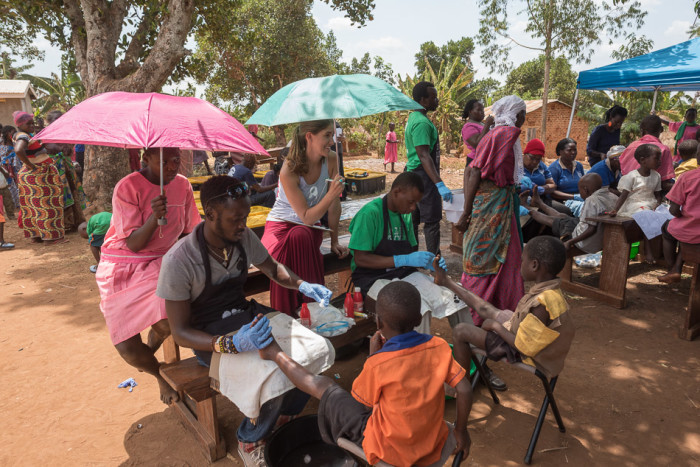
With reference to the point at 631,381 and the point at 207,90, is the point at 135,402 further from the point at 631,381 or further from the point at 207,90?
the point at 207,90

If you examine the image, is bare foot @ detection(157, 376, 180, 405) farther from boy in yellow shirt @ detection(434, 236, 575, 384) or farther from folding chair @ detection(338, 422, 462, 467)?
boy in yellow shirt @ detection(434, 236, 575, 384)

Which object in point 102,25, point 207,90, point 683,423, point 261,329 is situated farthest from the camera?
point 207,90

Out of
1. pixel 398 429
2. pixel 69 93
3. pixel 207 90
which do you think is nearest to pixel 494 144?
pixel 398 429

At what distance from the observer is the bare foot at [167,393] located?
120 inches

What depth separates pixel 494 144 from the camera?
336 centimetres

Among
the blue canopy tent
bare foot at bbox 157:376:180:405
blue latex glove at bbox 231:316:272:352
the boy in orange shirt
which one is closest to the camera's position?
the boy in orange shirt

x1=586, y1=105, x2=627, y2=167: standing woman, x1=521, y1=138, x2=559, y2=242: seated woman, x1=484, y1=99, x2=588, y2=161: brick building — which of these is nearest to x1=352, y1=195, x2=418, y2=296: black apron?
x1=521, y1=138, x2=559, y2=242: seated woman

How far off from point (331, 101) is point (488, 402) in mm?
2360

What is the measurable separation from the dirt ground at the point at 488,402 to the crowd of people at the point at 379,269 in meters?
0.34

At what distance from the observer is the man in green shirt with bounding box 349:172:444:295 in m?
3.08

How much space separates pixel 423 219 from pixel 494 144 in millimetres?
1642

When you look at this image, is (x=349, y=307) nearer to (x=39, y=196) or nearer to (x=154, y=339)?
(x=154, y=339)

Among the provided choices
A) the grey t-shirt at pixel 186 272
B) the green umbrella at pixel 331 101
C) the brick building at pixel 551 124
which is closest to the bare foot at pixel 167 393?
the grey t-shirt at pixel 186 272

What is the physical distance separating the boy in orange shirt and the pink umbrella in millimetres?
1357
